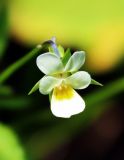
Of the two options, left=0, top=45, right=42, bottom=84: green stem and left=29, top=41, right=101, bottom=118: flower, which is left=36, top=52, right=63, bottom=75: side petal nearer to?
left=29, top=41, right=101, bottom=118: flower

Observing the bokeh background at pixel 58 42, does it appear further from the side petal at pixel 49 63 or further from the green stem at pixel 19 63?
the side petal at pixel 49 63

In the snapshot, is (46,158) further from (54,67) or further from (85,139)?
(54,67)

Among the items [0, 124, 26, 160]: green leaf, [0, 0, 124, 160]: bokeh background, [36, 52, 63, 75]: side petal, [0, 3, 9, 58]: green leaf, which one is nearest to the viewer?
Answer: [36, 52, 63, 75]: side petal

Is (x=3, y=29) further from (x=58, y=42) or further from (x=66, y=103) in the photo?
(x=66, y=103)

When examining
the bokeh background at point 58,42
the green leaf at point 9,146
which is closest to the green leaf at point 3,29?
the bokeh background at point 58,42

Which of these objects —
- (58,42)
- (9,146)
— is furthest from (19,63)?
(58,42)

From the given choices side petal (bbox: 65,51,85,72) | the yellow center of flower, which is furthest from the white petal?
side petal (bbox: 65,51,85,72)
